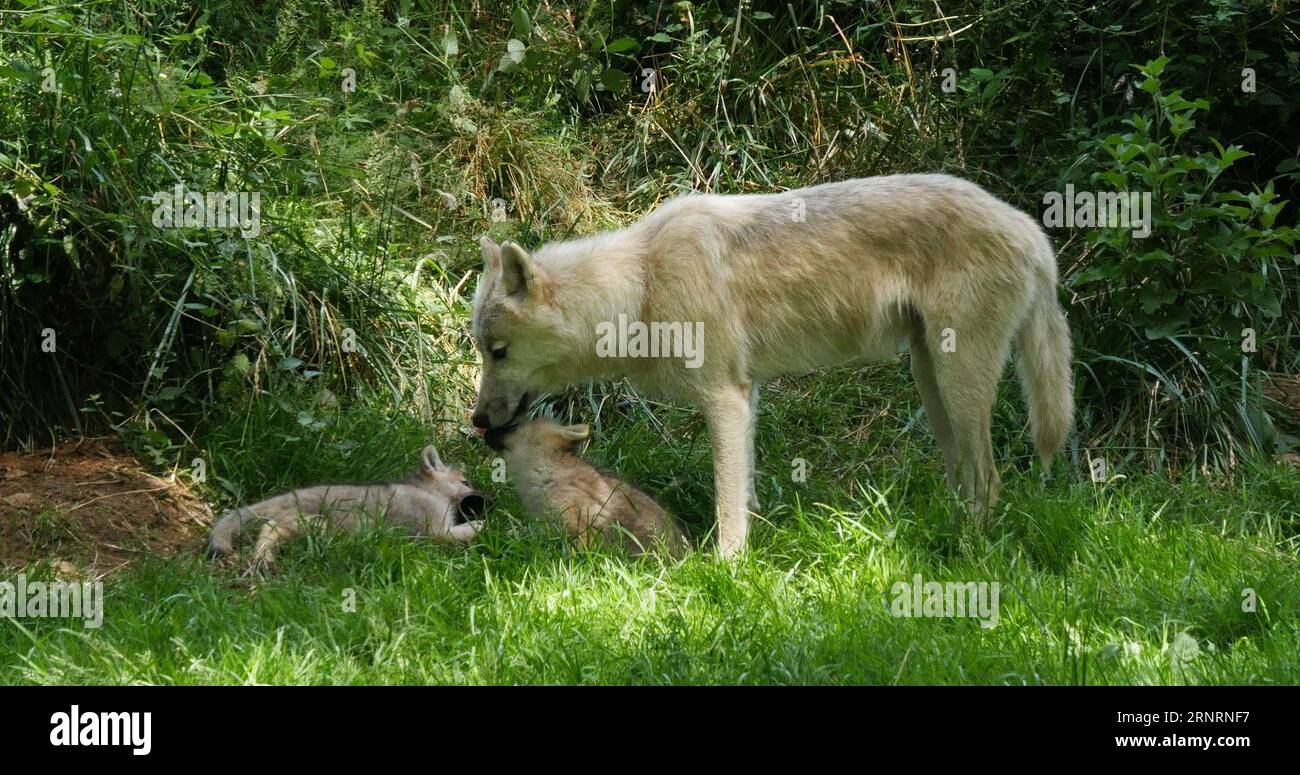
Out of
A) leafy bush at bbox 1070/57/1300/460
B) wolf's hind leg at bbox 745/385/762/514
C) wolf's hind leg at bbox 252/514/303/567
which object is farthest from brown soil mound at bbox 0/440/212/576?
leafy bush at bbox 1070/57/1300/460

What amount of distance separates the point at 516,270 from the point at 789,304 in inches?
54.3

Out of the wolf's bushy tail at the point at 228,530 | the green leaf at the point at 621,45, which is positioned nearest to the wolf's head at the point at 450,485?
the wolf's bushy tail at the point at 228,530

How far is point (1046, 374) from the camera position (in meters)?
Answer: 6.38

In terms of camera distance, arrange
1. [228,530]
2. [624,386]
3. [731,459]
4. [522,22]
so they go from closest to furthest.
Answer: [228,530] < [731,459] < [624,386] < [522,22]

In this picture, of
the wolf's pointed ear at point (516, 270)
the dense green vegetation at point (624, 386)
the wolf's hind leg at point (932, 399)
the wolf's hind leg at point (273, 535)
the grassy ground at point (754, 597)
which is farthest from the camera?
the wolf's hind leg at point (932, 399)

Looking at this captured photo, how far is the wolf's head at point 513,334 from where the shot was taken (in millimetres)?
6219

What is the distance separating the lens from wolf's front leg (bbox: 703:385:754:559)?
6.01 metres

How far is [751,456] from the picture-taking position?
6.32 meters

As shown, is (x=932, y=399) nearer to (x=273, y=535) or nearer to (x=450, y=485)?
(x=450, y=485)

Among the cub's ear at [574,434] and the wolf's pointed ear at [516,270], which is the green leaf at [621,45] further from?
the cub's ear at [574,434]

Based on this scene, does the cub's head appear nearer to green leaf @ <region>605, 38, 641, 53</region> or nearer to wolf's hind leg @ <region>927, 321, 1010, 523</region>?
wolf's hind leg @ <region>927, 321, 1010, 523</region>

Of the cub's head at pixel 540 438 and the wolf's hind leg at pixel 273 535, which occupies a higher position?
the cub's head at pixel 540 438

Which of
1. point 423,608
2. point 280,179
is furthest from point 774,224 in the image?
point 280,179

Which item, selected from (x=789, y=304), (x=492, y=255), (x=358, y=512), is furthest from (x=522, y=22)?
(x=358, y=512)
